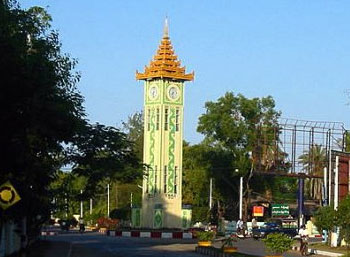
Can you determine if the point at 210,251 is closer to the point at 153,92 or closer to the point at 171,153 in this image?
the point at 171,153

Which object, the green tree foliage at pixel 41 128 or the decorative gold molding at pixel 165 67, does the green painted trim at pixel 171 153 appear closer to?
the decorative gold molding at pixel 165 67

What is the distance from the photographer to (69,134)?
26766mm

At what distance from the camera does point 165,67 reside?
239 ft

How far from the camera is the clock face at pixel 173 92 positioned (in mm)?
72750

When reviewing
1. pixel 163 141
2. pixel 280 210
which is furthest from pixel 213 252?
pixel 280 210

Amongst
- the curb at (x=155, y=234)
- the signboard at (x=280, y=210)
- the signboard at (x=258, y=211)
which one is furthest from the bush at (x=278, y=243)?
the signboard at (x=258, y=211)

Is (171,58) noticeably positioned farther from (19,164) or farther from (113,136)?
(19,164)

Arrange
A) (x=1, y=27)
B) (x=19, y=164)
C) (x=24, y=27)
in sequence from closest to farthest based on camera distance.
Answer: (x=19, y=164), (x=1, y=27), (x=24, y=27)

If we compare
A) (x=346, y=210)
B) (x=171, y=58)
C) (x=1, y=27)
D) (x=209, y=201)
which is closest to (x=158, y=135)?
(x=171, y=58)

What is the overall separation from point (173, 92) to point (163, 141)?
4.18 meters

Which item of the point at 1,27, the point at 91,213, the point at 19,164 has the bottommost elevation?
the point at 91,213

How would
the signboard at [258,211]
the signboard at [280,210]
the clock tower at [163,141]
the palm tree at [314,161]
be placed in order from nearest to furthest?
the palm tree at [314,161]
the clock tower at [163,141]
the signboard at [280,210]
the signboard at [258,211]

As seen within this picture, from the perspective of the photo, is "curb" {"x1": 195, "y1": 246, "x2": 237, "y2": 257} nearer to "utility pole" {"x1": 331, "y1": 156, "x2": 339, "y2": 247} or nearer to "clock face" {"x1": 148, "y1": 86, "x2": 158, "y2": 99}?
"utility pole" {"x1": 331, "y1": 156, "x2": 339, "y2": 247}

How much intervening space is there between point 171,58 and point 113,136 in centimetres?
4128
